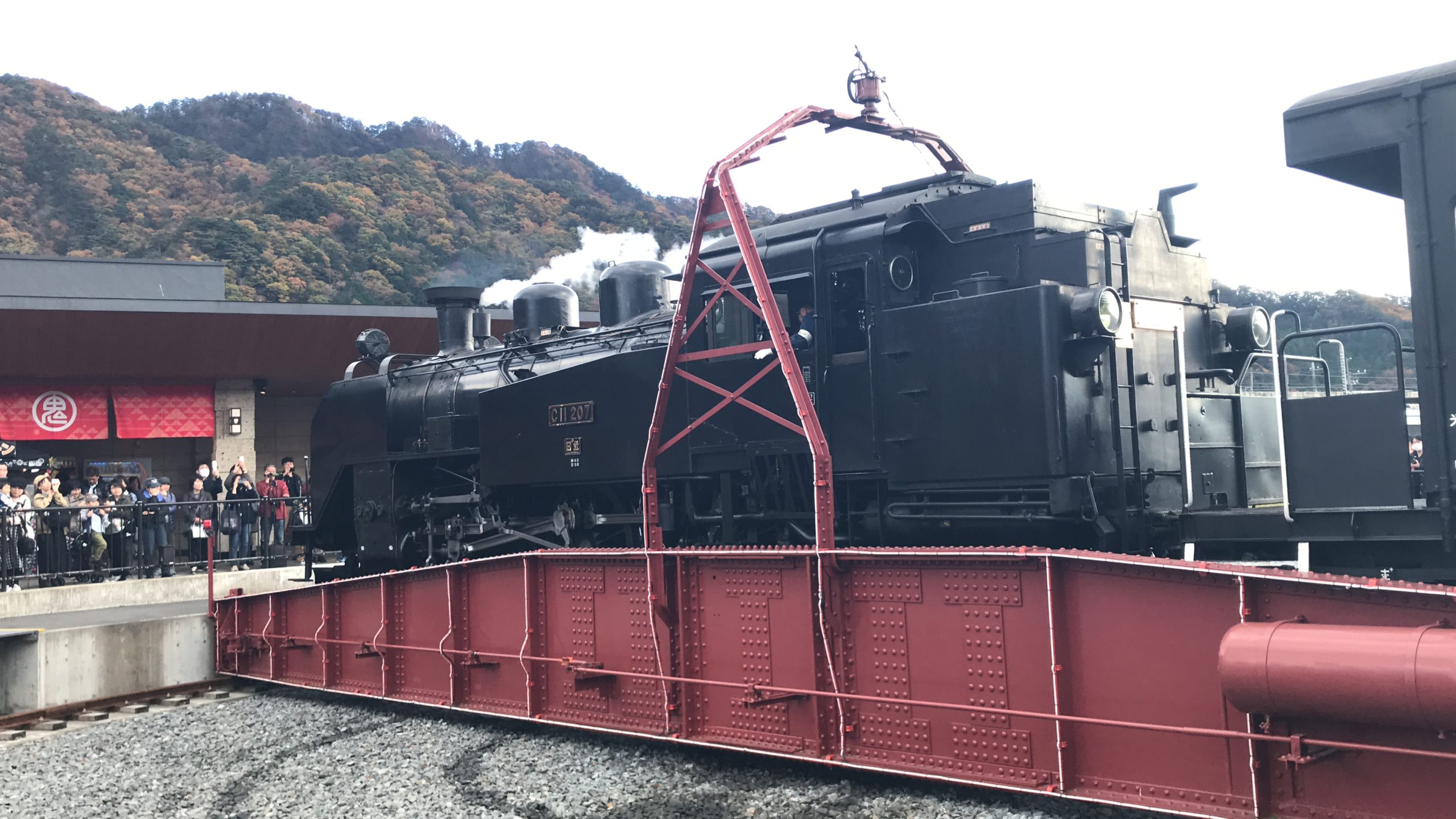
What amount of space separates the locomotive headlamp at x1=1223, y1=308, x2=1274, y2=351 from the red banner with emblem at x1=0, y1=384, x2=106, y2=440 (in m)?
20.6

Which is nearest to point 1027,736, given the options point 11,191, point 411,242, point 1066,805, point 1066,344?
point 1066,805

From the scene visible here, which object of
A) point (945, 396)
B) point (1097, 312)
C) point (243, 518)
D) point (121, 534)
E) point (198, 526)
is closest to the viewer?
point (1097, 312)

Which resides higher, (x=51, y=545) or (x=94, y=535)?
(x=94, y=535)

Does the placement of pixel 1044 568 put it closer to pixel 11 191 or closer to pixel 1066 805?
pixel 1066 805

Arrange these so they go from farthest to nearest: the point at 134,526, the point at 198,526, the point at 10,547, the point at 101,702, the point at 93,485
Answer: the point at 93,485, the point at 198,526, the point at 134,526, the point at 10,547, the point at 101,702

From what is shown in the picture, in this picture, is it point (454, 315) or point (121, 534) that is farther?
point (121, 534)

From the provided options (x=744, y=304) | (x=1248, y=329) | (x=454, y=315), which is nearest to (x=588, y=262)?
(x=454, y=315)

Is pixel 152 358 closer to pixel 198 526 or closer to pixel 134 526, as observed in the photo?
pixel 198 526

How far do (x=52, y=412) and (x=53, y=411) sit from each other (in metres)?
0.03

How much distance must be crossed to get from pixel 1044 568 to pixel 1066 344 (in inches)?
78.6

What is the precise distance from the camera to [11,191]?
48.3 metres

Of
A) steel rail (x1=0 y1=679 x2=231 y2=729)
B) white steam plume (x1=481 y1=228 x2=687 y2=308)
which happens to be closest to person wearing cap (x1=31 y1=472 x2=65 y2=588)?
steel rail (x1=0 y1=679 x2=231 y2=729)

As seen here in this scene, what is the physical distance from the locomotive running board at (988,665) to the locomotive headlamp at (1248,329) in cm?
379

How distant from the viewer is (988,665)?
6.41 m
